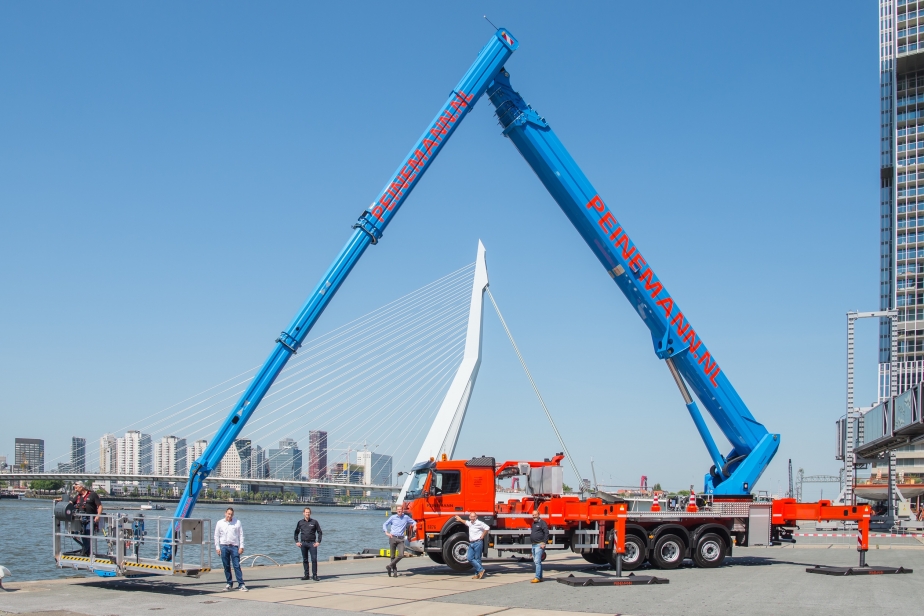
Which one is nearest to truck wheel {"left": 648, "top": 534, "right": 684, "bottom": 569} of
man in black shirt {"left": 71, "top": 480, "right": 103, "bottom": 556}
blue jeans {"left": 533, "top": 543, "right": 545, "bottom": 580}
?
blue jeans {"left": 533, "top": 543, "right": 545, "bottom": 580}

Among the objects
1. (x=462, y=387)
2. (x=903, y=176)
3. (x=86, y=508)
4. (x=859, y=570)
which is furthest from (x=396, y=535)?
(x=903, y=176)

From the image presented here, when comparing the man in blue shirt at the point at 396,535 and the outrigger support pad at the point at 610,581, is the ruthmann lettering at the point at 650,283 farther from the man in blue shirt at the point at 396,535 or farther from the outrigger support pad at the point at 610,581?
the man in blue shirt at the point at 396,535

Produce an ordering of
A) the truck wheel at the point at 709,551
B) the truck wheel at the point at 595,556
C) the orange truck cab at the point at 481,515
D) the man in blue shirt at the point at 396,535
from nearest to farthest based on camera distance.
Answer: the man in blue shirt at the point at 396,535, the orange truck cab at the point at 481,515, the truck wheel at the point at 709,551, the truck wheel at the point at 595,556

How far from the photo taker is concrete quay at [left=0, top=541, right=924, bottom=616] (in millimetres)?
12742

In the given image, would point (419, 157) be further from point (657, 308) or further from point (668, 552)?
point (668, 552)

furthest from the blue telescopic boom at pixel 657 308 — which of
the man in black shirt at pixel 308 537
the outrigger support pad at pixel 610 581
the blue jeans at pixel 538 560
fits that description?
the man in black shirt at pixel 308 537

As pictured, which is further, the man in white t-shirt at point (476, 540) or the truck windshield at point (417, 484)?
the truck windshield at point (417, 484)

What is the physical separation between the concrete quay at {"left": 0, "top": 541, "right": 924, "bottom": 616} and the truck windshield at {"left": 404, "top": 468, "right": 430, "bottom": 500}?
1767 mm

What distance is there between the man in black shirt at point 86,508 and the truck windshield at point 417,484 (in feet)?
22.8

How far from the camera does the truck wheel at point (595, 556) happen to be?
67.6 ft

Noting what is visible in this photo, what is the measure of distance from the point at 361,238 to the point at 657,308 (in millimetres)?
8081

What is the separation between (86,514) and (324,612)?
6024 millimetres

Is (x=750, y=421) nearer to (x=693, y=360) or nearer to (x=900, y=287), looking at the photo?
(x=693, y=360)

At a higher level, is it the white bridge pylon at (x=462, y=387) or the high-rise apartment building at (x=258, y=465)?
the white bridge pylon at (x=462, y=387)
